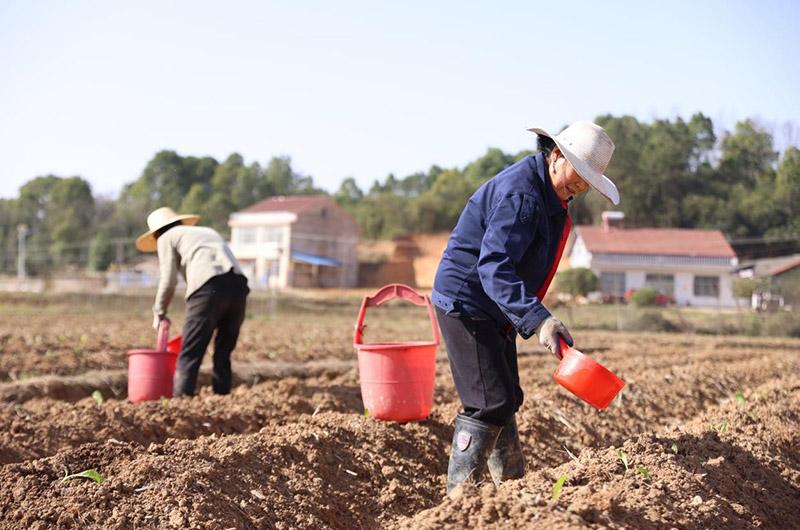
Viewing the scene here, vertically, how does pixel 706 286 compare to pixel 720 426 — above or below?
below

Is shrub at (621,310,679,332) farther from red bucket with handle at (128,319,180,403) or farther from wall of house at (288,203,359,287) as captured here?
wall of house at (288,203,359,287)

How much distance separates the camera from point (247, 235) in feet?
161

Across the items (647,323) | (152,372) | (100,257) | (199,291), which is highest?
(199,291)

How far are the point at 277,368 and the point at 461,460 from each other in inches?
248

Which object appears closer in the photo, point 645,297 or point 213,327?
point 213,327

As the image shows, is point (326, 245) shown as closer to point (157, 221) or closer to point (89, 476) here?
point (157, 221)

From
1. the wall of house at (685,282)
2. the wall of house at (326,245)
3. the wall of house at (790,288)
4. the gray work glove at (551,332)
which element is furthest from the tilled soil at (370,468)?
the wall of house at (326,245)

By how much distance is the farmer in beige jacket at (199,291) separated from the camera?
6289mm

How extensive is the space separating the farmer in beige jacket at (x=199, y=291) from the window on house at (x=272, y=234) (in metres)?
40.8

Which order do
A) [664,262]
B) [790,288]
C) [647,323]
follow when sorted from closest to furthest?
[647,323] < [790,288] < [664,262]

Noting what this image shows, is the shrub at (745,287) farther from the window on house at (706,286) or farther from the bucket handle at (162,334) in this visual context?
the bucket handle at (162,334)

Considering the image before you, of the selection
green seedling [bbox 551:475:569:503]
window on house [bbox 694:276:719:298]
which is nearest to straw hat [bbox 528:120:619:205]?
green seedling [bbox 551:475:569:503]

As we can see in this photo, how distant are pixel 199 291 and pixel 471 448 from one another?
336cm

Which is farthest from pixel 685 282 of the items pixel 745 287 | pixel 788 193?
pixel 788 193
